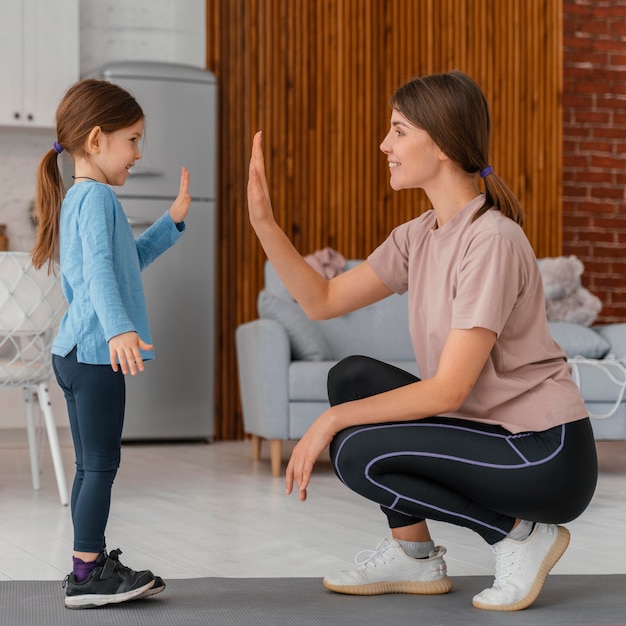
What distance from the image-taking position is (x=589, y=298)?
187 inches

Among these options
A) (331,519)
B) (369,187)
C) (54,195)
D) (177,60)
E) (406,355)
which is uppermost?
(177,60)

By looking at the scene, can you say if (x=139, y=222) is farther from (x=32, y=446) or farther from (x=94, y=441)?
(x=94, y=441)

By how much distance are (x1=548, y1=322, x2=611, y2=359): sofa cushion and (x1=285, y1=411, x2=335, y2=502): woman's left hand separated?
266 centimetres

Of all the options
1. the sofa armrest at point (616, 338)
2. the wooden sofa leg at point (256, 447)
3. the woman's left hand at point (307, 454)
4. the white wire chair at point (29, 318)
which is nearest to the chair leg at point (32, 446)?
the white wire chair at point (29, 318)

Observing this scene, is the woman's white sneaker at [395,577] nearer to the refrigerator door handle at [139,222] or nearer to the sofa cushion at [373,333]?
the sofa cushion at [373,333]

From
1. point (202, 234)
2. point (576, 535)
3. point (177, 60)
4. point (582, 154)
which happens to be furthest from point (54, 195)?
point (582, 154)

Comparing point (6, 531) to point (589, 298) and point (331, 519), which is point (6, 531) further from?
point (589, 298)

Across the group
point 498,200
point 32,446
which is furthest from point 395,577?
point 32,446

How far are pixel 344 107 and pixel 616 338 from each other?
200cm

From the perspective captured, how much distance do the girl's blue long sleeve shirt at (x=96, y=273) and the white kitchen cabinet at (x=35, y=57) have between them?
322cm

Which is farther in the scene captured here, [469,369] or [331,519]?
[331,519]

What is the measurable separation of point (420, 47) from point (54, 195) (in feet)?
12.9

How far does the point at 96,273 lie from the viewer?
1.94 metres

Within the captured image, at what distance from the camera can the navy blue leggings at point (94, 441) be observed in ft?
6.44
